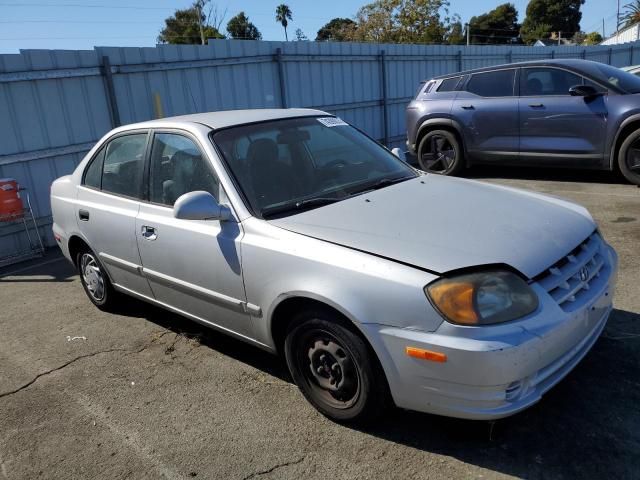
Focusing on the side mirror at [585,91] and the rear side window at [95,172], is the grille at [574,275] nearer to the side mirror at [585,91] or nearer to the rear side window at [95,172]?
the rear side window at [95,172]

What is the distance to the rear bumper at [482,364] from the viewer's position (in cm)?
230

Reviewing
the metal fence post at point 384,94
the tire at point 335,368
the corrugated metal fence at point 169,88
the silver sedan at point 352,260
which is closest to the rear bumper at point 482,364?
the silver sedan at point 352,260

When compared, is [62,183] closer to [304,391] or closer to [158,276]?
[158,276]

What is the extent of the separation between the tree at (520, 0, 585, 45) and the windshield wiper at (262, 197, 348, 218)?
77311 mm

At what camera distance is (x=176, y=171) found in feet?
12.2

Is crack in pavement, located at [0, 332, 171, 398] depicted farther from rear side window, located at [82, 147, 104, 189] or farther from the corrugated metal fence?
the corrugated metal fence

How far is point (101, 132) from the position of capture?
Result: 7965 mm

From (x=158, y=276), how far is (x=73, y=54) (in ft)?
17.0

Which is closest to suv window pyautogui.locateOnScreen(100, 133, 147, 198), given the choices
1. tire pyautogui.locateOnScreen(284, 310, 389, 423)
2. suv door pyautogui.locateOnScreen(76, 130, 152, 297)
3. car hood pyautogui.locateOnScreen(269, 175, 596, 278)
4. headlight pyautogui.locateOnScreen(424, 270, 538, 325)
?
suv door pyautogui.locateOnScreen(76, 130, 152, 297)

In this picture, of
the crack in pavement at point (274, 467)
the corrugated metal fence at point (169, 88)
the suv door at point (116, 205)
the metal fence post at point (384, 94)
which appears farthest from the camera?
the metal fence post at point (384, 94)

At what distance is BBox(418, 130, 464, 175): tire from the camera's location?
8.98m

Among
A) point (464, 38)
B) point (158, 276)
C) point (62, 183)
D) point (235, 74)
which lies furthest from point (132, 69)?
point (464, 38)

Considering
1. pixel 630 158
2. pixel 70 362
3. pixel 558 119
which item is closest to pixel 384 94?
pixel 558 119

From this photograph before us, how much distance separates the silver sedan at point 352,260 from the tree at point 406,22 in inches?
1534
